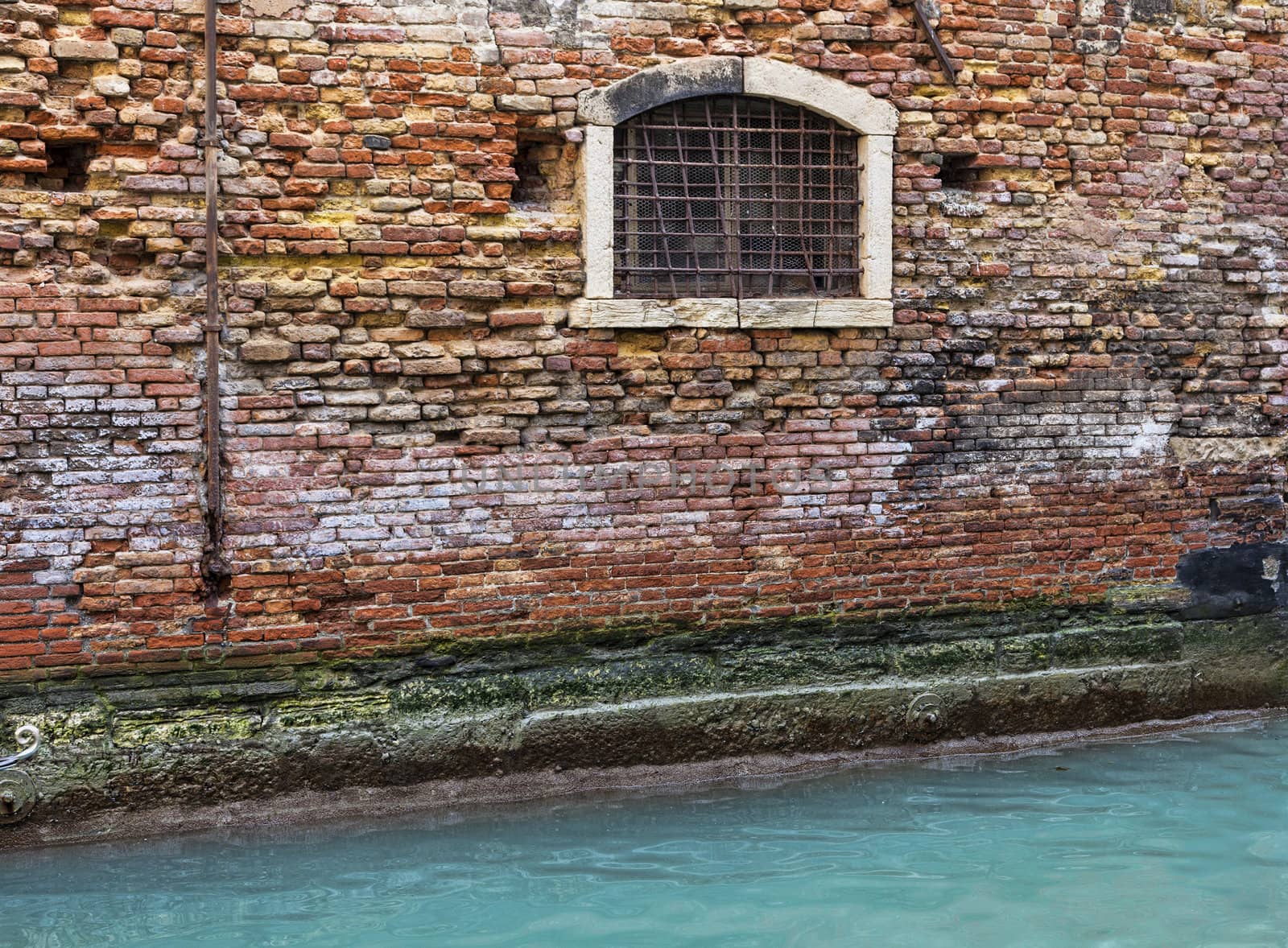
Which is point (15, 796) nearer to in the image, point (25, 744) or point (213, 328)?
point (25, 744)

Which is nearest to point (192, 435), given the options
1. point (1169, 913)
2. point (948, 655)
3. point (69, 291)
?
point (69, 291)

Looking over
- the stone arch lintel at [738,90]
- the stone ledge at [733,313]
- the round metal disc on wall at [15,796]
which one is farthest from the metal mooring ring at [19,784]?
the stone arch lintel at [738,90]

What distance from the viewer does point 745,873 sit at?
4.49 meters

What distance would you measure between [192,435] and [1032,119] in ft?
13.2

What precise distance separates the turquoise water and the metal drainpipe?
1.12 metres

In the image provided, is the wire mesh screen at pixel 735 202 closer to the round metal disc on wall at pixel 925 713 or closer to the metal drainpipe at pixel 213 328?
the metal drainpipe at pixel 213 328

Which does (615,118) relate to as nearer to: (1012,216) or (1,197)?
(1012,216)

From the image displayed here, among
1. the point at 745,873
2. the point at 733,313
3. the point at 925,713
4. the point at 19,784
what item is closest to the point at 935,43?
the point at 733,313

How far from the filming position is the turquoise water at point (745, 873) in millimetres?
4039

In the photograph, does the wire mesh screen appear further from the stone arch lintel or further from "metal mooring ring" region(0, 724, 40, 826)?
"metal mooring ring" region(0, 724, 40, 826)

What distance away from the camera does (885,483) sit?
5727mm

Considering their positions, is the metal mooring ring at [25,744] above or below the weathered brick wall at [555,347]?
below

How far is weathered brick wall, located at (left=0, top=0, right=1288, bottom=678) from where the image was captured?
4.72 meters

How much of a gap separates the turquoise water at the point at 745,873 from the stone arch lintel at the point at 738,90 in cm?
291
